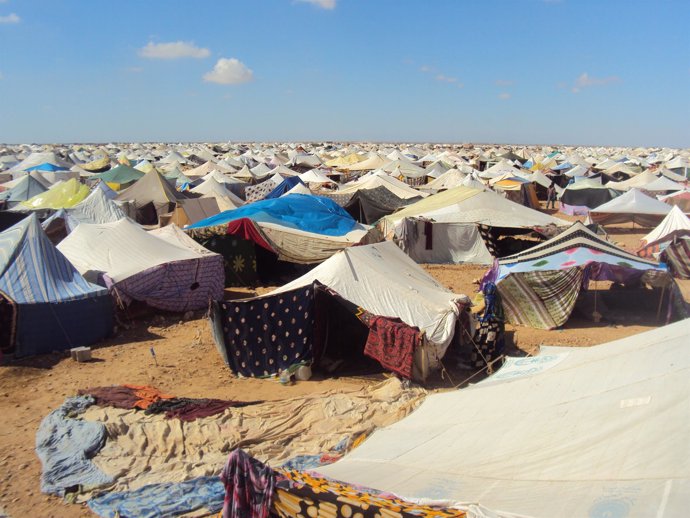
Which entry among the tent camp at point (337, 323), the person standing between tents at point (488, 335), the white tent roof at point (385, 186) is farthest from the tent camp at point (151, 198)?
the person standing between tents at point (488, 335)

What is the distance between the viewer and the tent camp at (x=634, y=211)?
26203mm

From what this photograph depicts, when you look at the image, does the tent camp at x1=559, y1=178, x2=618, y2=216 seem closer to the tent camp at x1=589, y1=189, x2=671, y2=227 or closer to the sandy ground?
the tent camp at x1=589, y1=189, x2=671, y2=227

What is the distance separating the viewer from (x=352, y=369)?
451 inches

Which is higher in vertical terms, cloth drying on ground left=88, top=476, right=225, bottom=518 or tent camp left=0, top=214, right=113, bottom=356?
tent camp left=0, top=214, right=113, bottom=356

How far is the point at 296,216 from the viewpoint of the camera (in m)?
19.2

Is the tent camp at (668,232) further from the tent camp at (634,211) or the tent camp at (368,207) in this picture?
the tent camp at (368,207)

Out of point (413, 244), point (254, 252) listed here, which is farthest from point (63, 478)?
point (413, 244)

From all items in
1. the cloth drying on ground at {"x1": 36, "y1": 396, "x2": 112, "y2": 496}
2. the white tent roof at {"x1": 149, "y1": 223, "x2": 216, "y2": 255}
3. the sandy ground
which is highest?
the white tent roof at {"x1": 149, "y1": 223, "x2": 216, "y2": 255}

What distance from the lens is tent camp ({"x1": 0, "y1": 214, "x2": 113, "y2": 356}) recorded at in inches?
460

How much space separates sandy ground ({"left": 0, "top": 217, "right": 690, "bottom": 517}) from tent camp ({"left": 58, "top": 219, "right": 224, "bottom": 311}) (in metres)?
0.66

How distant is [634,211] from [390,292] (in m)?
19.1

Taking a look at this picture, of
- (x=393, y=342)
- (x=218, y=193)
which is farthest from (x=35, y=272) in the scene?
(x=218, y=193)

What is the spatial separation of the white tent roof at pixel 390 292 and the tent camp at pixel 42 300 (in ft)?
14.1

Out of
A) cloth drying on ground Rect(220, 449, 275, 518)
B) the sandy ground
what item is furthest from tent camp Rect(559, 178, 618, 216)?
cloth drying on ground Rect(220, 449, 275, 518)
